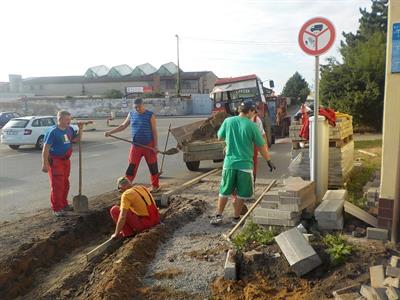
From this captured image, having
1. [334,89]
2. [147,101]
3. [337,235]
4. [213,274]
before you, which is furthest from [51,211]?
[147,101]

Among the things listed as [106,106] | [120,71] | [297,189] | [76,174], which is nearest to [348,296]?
[297,189]

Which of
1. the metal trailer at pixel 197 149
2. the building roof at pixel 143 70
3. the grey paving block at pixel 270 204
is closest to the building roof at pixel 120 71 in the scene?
the building roof at pixel 143 70

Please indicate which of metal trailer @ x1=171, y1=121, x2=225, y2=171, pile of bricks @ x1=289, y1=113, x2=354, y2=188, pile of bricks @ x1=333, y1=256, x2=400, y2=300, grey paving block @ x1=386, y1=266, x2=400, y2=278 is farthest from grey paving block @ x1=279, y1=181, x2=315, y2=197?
metal trailer @ x1=171, y1=121, x2=225, y2=171

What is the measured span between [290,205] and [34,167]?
34.1 feet

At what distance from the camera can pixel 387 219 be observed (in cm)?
480

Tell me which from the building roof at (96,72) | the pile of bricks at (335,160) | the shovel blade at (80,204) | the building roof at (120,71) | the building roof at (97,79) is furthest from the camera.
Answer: the building roof at (96,72)

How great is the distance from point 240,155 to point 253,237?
4.45ft

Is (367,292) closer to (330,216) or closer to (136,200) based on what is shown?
(330,216)

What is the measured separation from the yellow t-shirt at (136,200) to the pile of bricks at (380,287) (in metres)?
2.94

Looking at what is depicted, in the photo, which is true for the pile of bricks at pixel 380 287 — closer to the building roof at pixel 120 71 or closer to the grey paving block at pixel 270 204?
the grey paving block at pixel 270 204

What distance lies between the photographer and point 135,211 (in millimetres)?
5961

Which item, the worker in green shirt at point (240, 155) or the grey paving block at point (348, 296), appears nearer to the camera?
the grey paving block at point (348, 296)

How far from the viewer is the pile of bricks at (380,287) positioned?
3291mm

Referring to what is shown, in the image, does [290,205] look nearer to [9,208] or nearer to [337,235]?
[337,235]
